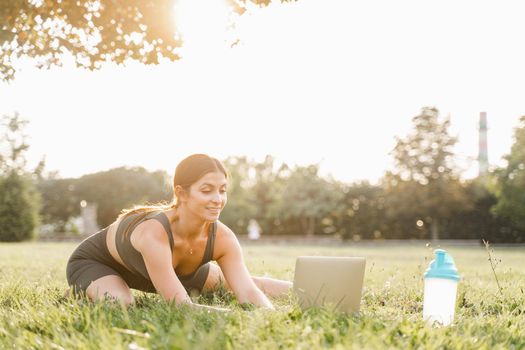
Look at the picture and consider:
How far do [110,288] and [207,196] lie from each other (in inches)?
42.9

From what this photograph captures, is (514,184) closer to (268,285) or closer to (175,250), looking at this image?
(268,285)

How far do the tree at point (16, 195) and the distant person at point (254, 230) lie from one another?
1275 centimetres

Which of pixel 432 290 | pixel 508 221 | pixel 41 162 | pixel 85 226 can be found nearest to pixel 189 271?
pixel 432 290

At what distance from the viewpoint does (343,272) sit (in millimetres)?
3996

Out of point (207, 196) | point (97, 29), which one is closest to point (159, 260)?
point (207, 196)

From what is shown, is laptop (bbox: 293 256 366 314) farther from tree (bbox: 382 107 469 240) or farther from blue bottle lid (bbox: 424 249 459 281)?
tree (bbox: 382 107 469 240)

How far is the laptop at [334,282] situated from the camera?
3.98 meters

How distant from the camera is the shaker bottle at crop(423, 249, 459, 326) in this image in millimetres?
3703

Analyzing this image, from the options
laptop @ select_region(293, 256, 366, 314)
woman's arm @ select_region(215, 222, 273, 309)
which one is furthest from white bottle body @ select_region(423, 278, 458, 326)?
woman's arm @ select_region(215, 222, 273, 309)

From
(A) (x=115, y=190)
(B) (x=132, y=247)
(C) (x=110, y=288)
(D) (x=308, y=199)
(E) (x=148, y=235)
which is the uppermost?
(D) (x=308, y=199)

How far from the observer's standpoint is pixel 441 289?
3.78 meters

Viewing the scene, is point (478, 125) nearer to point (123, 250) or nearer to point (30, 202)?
point (30, 202)

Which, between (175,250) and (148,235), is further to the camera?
(175,250)

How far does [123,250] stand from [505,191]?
30.4 m
